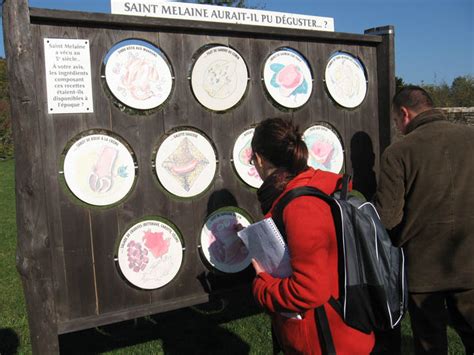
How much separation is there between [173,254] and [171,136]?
27.6 inches

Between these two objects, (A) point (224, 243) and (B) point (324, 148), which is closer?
(A) point (224, 243)

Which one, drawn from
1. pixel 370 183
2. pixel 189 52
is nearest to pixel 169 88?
pixel 189 52

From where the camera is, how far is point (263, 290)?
6.92ft

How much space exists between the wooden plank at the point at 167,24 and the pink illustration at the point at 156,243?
1.18 metres

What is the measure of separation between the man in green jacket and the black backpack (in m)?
0.72

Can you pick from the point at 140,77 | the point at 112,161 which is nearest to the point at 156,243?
the point at 112,161

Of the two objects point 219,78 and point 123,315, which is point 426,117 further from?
point 123,315

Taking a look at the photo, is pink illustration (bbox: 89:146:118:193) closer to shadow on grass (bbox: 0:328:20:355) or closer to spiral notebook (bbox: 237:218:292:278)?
spiral notebook (bbox: 237:218:292:278)

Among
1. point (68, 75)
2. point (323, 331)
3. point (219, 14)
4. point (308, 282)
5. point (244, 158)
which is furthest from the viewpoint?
point (244, 158)

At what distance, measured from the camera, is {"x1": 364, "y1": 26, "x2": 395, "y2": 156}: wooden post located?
4.00 meters

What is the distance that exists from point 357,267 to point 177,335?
8.80 ft

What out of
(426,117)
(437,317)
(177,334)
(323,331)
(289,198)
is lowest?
(177,334)

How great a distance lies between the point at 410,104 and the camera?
3164 millimetres

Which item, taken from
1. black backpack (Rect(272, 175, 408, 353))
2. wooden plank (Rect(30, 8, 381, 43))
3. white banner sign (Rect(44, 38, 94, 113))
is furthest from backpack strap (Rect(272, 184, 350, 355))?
wooden plank (Rect(30, 8, 381, 43))
